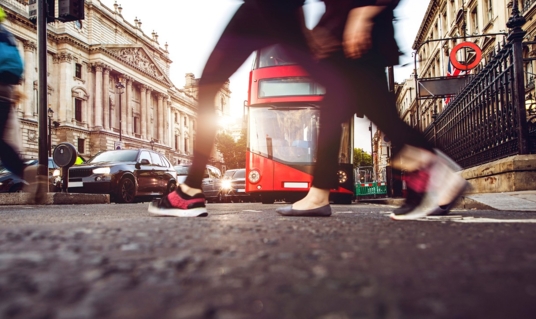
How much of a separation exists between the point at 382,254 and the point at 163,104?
220 ft

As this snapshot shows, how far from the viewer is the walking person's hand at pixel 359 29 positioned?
2.40 metres

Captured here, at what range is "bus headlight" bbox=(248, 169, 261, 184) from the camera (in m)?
10.7

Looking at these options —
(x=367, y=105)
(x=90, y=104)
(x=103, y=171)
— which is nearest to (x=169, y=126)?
(x=90, y=104)

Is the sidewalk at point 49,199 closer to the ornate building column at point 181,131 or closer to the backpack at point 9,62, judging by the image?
the backpack at point 9,62

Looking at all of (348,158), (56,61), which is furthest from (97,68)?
(348,158)

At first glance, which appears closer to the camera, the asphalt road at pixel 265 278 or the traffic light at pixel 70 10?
the asphalt road at pixel 265 278

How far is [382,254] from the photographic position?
40.8 inches

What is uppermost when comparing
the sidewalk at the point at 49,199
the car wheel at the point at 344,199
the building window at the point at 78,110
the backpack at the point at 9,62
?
the building window at the point at 78,110

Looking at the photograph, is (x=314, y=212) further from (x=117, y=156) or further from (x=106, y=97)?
(x=106, y=97)

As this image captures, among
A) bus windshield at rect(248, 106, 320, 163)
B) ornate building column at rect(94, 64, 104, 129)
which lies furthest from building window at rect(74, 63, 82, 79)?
bus windshield at rect(248, 106, 320, 163)

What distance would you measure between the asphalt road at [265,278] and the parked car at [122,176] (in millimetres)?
10772

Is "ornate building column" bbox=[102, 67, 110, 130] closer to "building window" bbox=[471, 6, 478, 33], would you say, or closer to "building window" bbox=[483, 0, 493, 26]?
"building window" bbox=[471, 6, 478, 33]

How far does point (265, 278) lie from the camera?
30.3 inches

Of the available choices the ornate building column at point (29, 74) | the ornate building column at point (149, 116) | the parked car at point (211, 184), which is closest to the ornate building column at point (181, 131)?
the ornate building column at point (149, 116)
